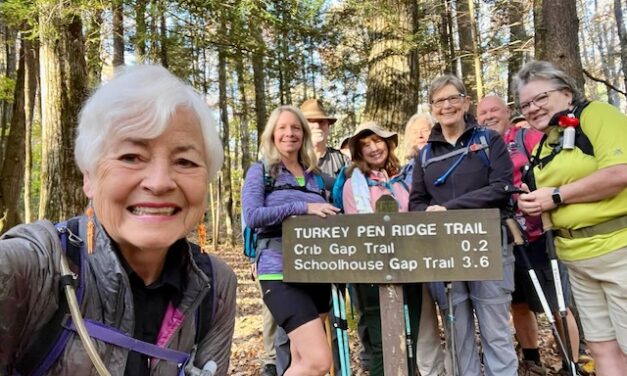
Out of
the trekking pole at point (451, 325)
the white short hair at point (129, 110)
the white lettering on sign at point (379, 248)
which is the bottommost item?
the trekking pole at point (451, 325)

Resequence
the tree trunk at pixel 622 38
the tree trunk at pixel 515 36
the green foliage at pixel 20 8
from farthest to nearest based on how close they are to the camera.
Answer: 1. the tree trunk at pixel 515 36
2. the tree trunk at pixel 622 38
3. the green foliage at pixel 20 8

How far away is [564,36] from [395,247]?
14.5ft

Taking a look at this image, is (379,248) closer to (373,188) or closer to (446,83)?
(373,188)

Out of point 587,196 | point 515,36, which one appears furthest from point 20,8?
point 515,36

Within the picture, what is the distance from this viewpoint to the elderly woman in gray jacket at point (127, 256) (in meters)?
1.08

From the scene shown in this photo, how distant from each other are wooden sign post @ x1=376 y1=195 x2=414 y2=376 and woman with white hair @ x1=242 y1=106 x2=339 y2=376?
1.29 ft

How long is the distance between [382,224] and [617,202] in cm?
149

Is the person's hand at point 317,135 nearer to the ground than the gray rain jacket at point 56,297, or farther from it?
farther from it

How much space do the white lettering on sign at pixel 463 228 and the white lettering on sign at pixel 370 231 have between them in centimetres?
41

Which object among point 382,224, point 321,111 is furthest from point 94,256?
point 321,111

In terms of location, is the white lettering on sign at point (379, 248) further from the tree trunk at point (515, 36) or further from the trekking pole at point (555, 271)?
the tree trunk at point (515, 36)

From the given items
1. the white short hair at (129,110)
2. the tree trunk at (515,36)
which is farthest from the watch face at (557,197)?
the tree trunk at (515,36)

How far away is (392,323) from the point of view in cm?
286

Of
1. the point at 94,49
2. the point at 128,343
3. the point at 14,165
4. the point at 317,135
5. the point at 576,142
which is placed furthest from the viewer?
the point at 14,165
